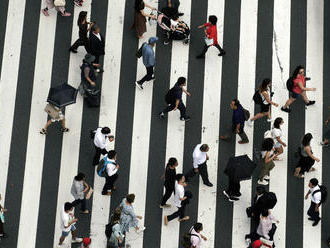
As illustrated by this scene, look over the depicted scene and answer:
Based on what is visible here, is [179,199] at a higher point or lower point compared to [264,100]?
lower

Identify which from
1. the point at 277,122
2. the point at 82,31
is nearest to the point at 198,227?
the point at 277,122

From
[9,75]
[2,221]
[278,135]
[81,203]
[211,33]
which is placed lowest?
[2,221]

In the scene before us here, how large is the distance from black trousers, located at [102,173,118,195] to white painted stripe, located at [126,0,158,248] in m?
0.64

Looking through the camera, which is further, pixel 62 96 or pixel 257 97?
pixel 257 97

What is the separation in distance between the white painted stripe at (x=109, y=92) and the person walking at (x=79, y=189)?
1.93 feet

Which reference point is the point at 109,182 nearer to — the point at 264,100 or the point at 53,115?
the point at 53,115

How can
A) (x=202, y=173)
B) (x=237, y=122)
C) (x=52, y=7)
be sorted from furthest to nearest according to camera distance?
(x=52, y=7)
(x=237, y=122)
(x=202, y=173)

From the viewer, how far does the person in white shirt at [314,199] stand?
586 inches

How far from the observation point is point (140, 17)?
57.3 feet

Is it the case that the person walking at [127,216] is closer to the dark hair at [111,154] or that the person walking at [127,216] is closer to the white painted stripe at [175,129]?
the dark hair at [111,154]

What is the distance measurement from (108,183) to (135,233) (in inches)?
52.8

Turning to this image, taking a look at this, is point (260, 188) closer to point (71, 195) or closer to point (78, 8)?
point (71, 195)

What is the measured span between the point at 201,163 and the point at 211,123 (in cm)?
183

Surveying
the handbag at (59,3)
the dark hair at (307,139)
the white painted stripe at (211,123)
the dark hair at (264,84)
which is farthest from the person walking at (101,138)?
the dark hair at (307,139)
